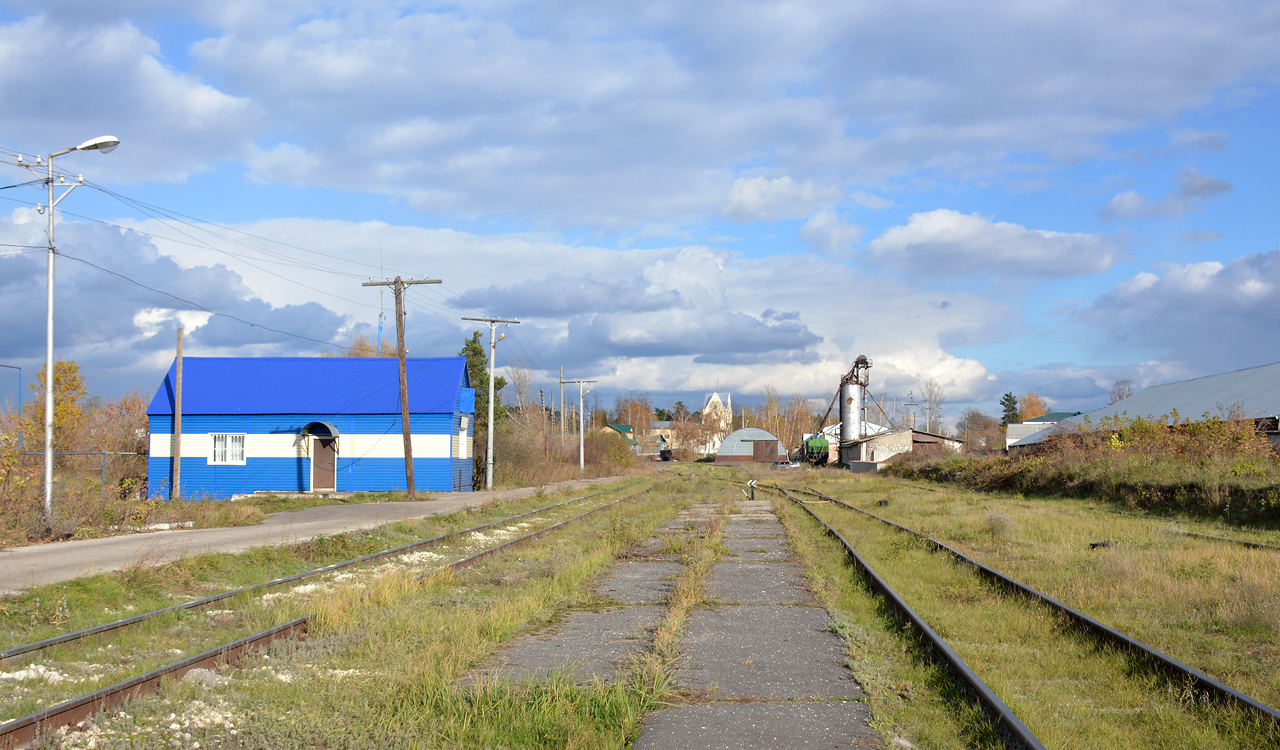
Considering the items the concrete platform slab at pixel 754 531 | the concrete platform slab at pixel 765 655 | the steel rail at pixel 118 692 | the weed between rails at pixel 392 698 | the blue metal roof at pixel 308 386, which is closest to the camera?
the steel rail at pixel 118 692

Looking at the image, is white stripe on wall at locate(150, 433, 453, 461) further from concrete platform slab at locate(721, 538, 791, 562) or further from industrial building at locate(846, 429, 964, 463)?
industrial building at locate(846, 429, 964, 463)

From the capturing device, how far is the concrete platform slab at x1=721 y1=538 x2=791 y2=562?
1520 cm

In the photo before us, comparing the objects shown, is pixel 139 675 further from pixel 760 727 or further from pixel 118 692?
pixel 760 727

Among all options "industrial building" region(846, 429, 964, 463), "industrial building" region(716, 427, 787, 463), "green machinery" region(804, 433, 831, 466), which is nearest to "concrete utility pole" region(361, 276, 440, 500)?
"industrial building" region(846, 429, 964, 463)

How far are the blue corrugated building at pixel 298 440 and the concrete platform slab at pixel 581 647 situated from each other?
28229 mm

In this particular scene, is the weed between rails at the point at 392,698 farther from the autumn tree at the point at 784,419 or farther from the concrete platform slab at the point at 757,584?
the autumn tree at the point at 784,419

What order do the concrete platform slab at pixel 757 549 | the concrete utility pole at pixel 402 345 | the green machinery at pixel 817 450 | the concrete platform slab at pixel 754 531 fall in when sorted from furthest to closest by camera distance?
the green machinery at pixel 817 450 → the concrete utility pole at pixel 402 345 → the concrete platform slab at pixel 754 531 → the concrete platform slab at pixel 757 549

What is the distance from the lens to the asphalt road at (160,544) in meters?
12.7

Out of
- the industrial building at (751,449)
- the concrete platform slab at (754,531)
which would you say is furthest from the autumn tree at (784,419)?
the concrete platform slab at (754,531)

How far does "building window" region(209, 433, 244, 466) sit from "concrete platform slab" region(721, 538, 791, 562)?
26487mm

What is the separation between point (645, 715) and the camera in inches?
248

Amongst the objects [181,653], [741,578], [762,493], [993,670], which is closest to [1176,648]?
[993,670]

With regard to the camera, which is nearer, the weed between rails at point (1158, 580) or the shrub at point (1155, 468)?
the weed between rails at point (1158, 580)

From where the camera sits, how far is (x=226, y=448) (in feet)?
121
